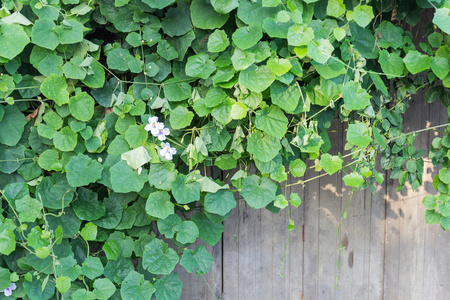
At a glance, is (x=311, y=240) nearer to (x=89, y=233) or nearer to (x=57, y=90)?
(x=89, y=233)

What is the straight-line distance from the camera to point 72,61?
1.61 m

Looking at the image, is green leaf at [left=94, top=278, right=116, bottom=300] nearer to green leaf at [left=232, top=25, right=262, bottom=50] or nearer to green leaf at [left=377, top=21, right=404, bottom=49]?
green leaf at [left=232, top=25, right=262, bottom=50]

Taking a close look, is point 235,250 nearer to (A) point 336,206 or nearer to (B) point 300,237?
(B) point 300,237

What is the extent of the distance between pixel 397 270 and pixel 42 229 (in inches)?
72.5

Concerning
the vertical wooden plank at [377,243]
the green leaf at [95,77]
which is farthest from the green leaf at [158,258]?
the vertical wooden plank at [377,243]

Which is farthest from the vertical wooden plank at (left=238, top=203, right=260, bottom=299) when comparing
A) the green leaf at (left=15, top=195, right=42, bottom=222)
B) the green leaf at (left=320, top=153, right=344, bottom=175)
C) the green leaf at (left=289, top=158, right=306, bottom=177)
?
the green leaf at (left=15, top=195, right=42, bottom=222)

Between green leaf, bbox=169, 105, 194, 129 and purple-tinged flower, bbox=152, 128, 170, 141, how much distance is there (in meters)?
0.03

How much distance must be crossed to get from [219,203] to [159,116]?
1.42 ft

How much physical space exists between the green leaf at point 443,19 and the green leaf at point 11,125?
1.58 m

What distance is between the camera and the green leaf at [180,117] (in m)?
1.61

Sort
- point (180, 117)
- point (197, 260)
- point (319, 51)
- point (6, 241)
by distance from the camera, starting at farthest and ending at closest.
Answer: point (197, 260) → point (180, 117) → point (6, 241) → point (319, 51)

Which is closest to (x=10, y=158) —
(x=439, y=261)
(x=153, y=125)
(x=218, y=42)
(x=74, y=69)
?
(x=74, y=69)

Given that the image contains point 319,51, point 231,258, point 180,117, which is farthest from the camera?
point 231,258

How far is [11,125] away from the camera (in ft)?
5.52
